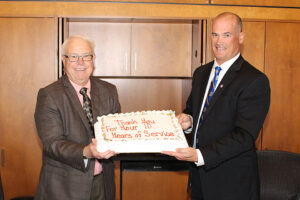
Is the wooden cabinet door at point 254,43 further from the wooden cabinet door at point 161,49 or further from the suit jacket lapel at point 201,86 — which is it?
the suit jacket lapel at point 201,86

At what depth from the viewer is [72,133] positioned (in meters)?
2.10

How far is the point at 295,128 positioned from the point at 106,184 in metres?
2.01

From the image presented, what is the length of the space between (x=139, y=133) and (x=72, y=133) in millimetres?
453

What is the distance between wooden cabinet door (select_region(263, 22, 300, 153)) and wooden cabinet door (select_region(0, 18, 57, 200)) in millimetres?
1977

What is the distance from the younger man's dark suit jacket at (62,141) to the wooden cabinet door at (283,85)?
72.3 inches

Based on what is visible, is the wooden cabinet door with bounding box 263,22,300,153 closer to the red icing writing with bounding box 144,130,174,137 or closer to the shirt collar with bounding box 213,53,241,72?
the shirt collar with bounding box 213,53,241,72

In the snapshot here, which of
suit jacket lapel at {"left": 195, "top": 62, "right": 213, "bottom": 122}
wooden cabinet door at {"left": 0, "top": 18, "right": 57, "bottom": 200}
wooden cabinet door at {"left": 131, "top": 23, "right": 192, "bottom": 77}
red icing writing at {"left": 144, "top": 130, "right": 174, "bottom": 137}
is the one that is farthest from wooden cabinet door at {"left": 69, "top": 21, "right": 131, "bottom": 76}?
red icing writing at {"left": 144, "top": 130, "right": 174, "bottom": 137}

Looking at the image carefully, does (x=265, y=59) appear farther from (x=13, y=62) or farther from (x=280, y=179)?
(x=13, y=62)

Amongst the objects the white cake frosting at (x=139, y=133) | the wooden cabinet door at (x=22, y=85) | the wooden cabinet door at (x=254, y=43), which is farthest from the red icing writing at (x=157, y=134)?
the wooden cabinet door at (x=254, y=43)

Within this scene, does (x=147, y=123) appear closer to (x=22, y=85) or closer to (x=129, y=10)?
(x=129, y=10)

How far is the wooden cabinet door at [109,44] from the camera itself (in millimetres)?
3555

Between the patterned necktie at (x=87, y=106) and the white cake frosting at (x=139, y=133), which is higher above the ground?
the patterned necktie at (x=87, y=106)

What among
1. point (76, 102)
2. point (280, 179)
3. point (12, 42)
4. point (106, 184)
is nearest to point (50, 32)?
point (12, 42)

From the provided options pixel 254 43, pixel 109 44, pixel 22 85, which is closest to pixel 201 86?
pixel 254 43
